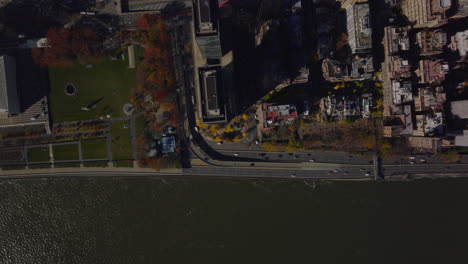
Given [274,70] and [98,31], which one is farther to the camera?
[98,31]

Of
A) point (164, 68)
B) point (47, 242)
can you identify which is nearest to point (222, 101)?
point (164, 68)

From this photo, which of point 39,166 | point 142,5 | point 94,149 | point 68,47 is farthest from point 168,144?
point 142,5

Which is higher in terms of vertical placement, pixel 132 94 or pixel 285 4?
pixel 285 4

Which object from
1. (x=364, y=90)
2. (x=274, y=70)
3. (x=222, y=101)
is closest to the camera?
(x=222, y=101)

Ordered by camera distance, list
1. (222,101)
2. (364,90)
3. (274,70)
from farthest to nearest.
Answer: (364,90) → (274,70) → (222,101)

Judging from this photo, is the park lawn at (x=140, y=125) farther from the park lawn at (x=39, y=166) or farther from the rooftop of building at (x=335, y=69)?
the rooftop of building at (x=335, y=69)

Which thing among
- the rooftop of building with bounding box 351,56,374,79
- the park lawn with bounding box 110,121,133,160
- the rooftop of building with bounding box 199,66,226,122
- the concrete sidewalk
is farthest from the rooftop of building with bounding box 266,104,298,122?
the park lawn with bounding box 110,121,133,160

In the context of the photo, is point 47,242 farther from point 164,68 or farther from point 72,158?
point 164,68
